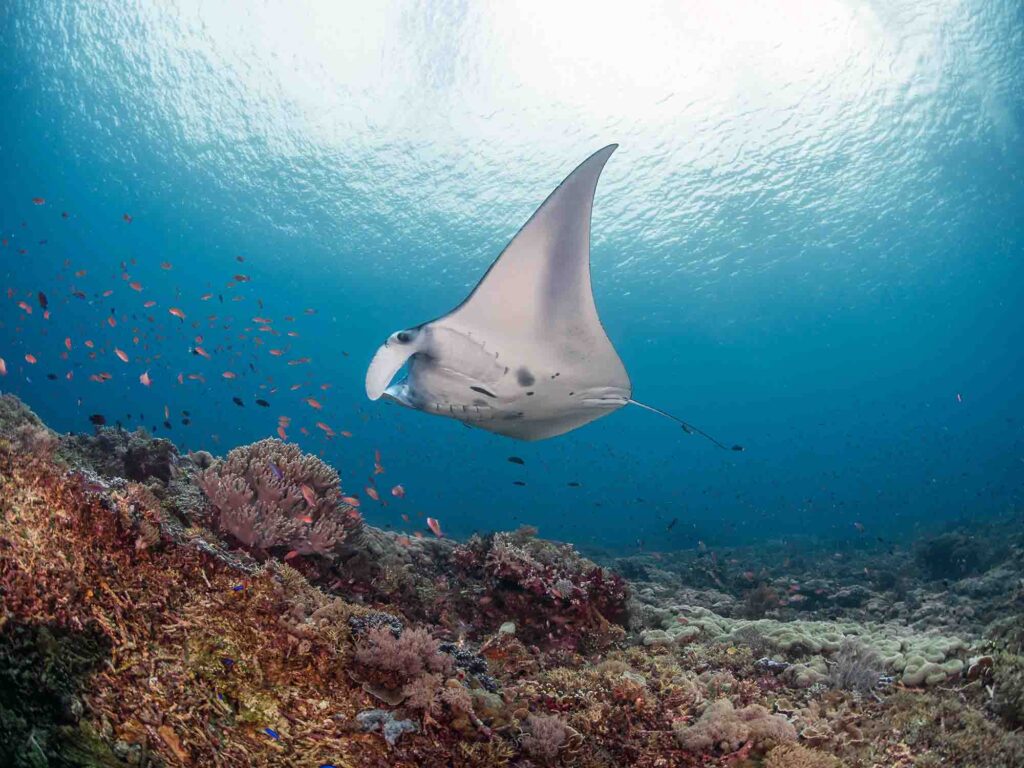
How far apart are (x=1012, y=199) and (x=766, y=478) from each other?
70999 mm

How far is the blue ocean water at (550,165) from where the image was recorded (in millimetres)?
19625

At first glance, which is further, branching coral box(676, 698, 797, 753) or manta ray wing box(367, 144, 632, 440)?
manta ray wing box(367, 144, 632, 440)

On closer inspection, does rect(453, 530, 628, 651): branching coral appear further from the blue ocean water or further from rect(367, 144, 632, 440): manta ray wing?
the blue ocean water

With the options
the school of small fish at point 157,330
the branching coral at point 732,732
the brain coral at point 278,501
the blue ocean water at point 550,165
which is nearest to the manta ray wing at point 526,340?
the brain coral at point 278,501

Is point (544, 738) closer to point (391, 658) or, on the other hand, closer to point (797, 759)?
point (391, 658)

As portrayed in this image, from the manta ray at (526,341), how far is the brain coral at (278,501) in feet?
5.27

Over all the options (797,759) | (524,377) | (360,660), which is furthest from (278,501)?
(797,759)

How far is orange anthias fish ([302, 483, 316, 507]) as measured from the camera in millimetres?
5262

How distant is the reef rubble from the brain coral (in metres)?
0.02

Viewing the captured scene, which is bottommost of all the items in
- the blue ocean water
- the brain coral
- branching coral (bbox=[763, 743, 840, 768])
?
branching coral (bbox=[763, 743, 840, 768])

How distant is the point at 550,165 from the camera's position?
25.7 metres

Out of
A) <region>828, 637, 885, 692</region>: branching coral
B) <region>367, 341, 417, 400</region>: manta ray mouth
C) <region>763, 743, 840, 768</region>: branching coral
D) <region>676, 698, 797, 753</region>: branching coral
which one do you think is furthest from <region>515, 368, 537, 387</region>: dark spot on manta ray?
<region>828, 637, 885, 692</region>: branching coral

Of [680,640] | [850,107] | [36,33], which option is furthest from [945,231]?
[36,33]

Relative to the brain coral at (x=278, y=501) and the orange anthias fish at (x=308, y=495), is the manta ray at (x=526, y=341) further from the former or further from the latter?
the brain coral at (x=278, y=501)
